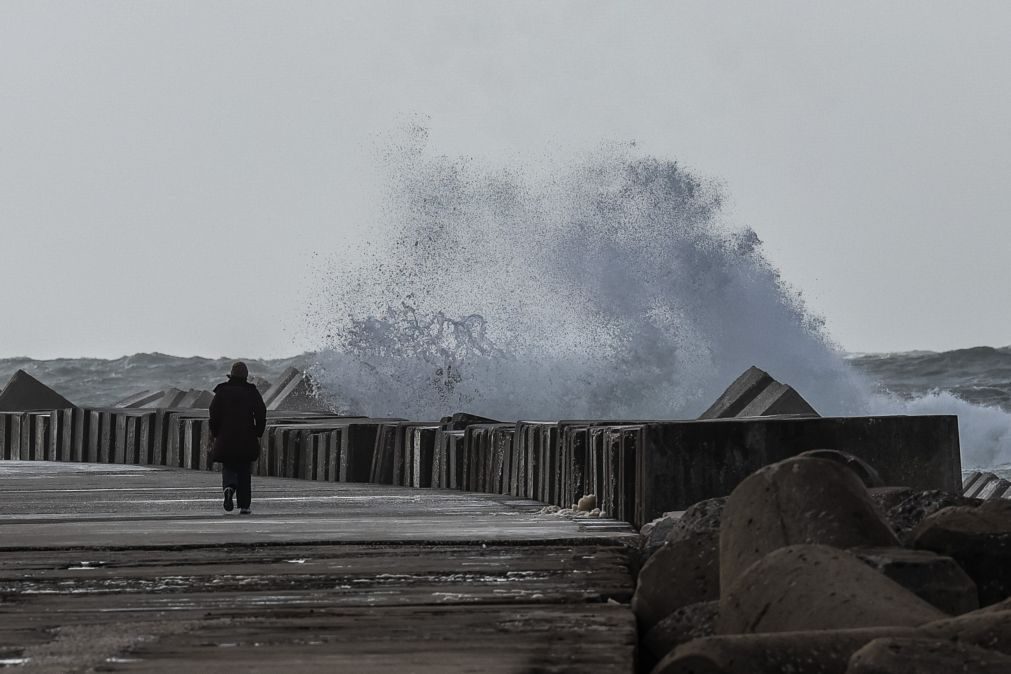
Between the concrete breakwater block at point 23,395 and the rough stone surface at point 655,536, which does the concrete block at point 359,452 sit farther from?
the concrete breakwater block at point 23,395

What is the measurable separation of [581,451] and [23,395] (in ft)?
46.4

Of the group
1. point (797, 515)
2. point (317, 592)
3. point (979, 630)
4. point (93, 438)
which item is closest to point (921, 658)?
point (979, 630)

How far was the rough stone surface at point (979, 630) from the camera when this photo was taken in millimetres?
3031

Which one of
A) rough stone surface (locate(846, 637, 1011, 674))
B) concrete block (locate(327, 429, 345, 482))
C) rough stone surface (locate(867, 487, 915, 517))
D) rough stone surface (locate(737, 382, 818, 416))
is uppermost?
rough stone surface (locate(737, 382, 818, 416))

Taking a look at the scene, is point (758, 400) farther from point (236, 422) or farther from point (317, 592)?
point (317, 592)

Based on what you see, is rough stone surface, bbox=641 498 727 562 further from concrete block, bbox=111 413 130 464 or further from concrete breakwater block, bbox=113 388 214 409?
concrete breakwater block, bbox=113 388 214 409

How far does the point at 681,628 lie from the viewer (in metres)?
3.95

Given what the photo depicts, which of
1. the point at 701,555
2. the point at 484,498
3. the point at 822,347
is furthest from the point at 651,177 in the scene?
the point at 701,555

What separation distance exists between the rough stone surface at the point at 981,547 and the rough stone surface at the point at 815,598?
794 mm

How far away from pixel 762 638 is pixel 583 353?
25111 mm

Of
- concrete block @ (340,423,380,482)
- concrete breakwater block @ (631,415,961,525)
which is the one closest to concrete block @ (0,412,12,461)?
concrete block @ (340,423,380,482)

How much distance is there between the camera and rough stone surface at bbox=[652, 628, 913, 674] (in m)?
3.02

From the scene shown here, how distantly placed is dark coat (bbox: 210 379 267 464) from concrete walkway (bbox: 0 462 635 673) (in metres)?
0.60

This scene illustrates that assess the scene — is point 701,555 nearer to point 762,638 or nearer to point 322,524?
point 762,638
